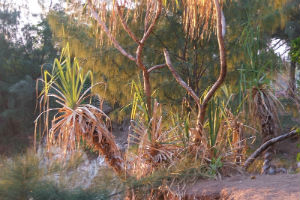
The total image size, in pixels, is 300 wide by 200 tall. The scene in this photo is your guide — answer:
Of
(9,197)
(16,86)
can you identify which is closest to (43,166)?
(9,197)

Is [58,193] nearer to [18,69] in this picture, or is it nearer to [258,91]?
[258,91]

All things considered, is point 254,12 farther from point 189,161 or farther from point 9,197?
point 9,197

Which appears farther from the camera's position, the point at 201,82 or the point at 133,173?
the point at 201,82

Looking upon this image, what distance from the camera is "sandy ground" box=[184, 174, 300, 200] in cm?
281

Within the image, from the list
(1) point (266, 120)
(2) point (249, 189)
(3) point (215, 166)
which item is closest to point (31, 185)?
(2) point (249, 189)

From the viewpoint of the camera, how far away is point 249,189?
3.02m

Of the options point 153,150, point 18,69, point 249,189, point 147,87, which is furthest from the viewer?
point 18,69

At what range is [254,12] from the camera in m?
8.28

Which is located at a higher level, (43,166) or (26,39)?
(26,39)

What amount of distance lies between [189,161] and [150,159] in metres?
0.42

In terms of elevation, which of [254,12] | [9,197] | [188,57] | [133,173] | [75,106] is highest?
[254,12]

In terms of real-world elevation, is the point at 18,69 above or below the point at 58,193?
above

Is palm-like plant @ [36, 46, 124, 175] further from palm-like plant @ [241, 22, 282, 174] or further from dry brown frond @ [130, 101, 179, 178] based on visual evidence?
palm-like plant @ [241, 22, 282, 174]

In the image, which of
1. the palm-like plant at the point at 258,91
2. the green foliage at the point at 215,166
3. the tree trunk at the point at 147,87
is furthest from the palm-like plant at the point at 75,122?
the palm-like plant at the point at 258,91
